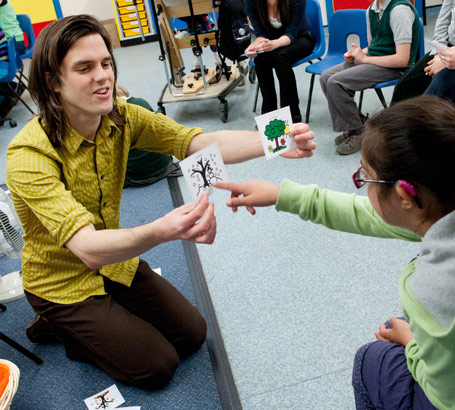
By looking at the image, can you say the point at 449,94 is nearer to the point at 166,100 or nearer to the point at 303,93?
the point at 303,93

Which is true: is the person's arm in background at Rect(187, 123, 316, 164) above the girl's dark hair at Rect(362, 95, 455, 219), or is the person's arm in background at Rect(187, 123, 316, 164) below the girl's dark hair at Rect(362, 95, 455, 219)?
below

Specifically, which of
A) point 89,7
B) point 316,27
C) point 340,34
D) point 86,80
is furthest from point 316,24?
point 89,7

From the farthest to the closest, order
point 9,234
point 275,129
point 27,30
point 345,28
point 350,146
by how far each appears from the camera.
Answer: point 27,30, point 345,28, point 350,146, point 9,234, point 275,129

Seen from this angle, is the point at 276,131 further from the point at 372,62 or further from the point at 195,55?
the point at 195,55

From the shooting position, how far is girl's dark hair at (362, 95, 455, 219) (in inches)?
35.5

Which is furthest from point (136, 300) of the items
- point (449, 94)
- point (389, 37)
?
point (389, 37)

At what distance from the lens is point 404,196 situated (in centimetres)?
94

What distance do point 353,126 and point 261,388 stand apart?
83.6 inches

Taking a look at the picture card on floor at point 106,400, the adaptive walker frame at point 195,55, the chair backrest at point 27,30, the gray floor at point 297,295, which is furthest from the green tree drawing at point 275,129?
the chair backrest at point 27,30

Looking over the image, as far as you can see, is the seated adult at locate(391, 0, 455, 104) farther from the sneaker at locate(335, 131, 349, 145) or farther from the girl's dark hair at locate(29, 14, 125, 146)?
the girl's dark hair at locate(29, 14, 125, 146)

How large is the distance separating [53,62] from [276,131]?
746mm

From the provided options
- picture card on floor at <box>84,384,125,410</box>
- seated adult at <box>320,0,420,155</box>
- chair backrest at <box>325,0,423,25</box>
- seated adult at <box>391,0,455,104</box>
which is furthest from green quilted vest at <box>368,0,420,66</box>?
chair backrest at <box>325,0,423,25</box>

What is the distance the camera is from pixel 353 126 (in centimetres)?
338

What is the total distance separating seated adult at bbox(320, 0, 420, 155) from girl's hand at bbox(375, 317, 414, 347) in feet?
6.50
